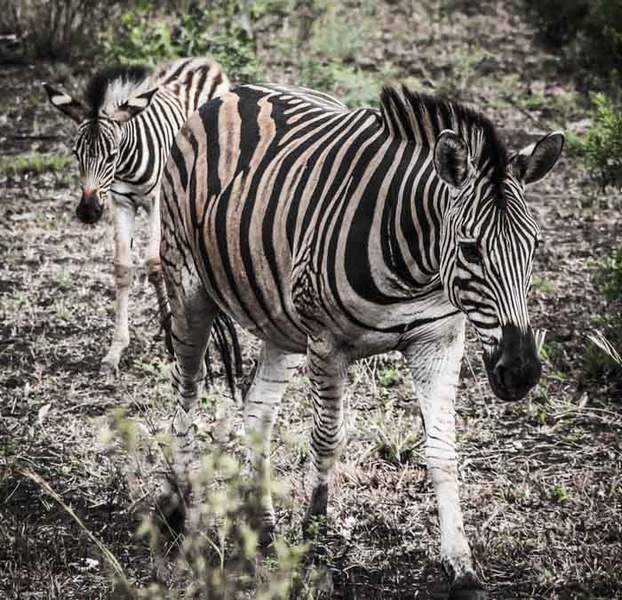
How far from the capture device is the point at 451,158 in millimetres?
4047

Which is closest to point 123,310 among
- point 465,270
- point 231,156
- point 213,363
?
point 213,363

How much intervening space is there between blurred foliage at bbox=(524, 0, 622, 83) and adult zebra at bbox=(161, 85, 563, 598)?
12.9ft

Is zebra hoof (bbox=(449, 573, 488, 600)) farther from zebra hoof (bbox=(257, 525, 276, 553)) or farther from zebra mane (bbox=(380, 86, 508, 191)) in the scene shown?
zebra mane (bbox=(380, 86, 508, 191))

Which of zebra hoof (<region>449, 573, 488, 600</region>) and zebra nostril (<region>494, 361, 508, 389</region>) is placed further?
zebra hoof (<region>449, 573, 488, 600</region>)

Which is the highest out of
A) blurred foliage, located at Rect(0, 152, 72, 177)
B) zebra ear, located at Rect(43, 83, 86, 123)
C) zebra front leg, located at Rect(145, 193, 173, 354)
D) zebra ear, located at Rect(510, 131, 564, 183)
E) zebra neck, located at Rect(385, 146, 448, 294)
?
zebra ear, located at Rect(510, 131, 564, 183)

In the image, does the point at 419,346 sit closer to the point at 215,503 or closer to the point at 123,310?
the point at 215,503

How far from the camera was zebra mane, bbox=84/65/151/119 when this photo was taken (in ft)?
25.6

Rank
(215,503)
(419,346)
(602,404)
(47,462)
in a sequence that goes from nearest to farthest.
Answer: (215,503) → (419,346) → (47,462) → (602,404)

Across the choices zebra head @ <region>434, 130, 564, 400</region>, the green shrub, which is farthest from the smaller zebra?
zebra head @ <region>434, 130, 564, 400</region>

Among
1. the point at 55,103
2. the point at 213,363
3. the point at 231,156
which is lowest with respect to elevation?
the point at 213,363

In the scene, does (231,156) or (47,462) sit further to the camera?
(47,462)

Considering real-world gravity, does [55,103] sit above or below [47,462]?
above

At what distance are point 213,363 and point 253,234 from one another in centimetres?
265

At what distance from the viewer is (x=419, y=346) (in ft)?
15.2
